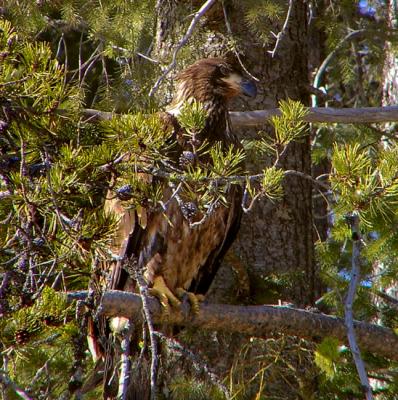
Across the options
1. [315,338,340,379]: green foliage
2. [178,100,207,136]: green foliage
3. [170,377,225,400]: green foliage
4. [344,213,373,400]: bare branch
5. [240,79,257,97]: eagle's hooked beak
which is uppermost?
[240,79,257,97]: eagle's hooked beak

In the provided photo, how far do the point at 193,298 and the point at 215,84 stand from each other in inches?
53.7

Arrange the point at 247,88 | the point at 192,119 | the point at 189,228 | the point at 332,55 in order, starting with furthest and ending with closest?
the point at 332,55 < the point at 247,88 < the point at 189,228 < the point at 192,119

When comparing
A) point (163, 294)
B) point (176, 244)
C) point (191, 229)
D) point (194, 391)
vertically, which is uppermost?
point (191, 229)

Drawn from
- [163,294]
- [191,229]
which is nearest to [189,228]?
[191,229]

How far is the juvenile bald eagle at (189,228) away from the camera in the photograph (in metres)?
4.24

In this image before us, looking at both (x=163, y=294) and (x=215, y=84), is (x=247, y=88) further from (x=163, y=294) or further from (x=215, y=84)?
(x=163, y=294)

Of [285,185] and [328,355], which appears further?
[285,185]

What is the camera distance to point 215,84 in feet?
15.6

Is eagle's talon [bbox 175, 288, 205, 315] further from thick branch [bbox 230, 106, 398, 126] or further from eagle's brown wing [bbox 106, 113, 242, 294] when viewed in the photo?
thick branch [bbox 230, 106, 398, 126]

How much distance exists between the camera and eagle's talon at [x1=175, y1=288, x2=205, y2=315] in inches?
152

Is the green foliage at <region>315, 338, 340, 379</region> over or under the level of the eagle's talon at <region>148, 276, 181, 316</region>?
over

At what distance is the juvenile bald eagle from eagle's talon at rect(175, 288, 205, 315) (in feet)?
0.04

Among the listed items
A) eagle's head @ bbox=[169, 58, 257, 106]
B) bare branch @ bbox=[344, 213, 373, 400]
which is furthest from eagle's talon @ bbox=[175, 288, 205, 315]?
eagle's head @ bbox=[169, 58, 257, 106]

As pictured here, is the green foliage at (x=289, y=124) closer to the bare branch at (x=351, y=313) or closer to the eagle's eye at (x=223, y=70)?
the bare branch at (x=351, y=313)
